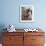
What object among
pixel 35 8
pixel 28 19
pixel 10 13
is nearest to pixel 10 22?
pixel 10 13

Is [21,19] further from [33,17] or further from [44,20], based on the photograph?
[44,20]

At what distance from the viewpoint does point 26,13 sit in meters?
4.16

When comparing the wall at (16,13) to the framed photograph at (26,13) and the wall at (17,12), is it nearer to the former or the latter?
the wall at (17,12)

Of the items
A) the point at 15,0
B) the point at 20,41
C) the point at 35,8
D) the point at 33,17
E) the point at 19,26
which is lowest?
the point at 20,41

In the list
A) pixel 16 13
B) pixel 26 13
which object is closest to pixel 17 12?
pixel 16 13

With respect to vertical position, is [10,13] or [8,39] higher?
[10,13]

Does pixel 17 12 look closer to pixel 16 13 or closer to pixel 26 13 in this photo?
pixel 16 13

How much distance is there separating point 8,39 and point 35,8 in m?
1.35

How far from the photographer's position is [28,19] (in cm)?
415

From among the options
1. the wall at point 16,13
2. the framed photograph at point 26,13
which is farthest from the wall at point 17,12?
the framed photograph at point 26,13

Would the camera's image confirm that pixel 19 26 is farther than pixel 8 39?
Yes

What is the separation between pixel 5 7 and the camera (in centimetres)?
413

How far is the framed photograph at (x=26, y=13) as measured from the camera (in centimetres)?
414

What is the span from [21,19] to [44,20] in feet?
2.50
